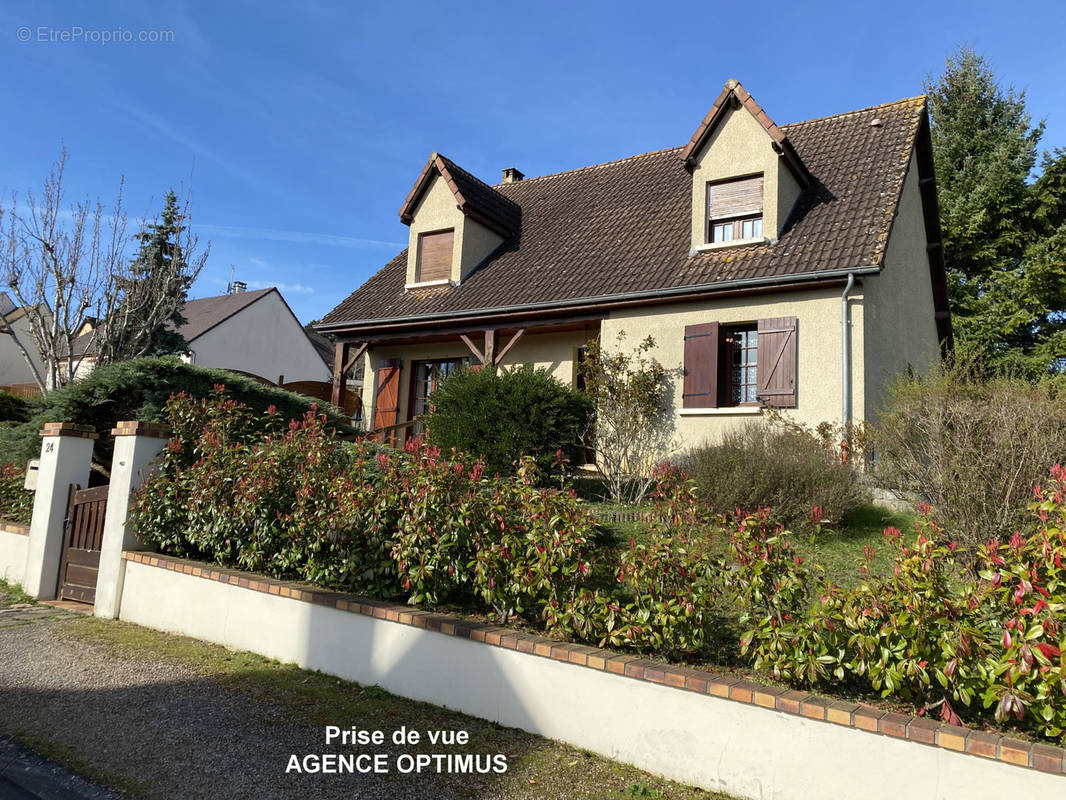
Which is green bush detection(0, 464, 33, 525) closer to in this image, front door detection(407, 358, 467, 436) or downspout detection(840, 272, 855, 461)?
front door detection(407, 358, 467, 436)

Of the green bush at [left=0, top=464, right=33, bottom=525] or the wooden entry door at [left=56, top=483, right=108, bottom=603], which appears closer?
the wooden entry door at [left=56, top=483, right=108, bottom=603]

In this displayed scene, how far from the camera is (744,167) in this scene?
12180mm

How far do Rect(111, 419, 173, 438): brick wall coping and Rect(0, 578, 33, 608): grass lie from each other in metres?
2.19

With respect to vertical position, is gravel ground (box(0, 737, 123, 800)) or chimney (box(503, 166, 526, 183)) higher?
chimney (box(503, 166, 526, 183))

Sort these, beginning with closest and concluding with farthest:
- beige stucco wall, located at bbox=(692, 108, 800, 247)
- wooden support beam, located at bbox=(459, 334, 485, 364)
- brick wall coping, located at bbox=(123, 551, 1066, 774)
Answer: brick wall coping, located at bbox=(123, 551, 1066, 774) < beige stucco wall, located at bbox=(692, 108, 800, 247) < wooden support beam, located at bbox=(459, 334, 485, 364)

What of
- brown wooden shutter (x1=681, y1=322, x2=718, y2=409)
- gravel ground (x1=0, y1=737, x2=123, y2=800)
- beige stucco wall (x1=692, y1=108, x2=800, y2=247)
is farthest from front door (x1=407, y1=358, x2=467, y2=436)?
gravel ground (x1=0, y1=737, x2=123, y2=800)

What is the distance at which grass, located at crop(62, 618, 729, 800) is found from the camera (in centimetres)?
372

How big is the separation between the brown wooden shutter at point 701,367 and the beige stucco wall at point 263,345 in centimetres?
2275

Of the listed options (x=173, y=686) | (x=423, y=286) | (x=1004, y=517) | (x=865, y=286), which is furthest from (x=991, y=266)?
(x=173, y=686)

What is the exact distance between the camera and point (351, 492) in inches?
225

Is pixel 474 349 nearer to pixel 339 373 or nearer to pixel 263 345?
pixel 339 373

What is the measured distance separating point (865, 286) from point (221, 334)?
26.6m

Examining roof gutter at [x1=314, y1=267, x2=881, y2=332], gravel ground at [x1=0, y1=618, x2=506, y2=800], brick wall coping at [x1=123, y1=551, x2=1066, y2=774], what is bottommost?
gravel ground at [x1=0, y1=618, x2=506, y2=800]

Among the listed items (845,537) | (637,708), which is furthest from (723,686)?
(845,537)
